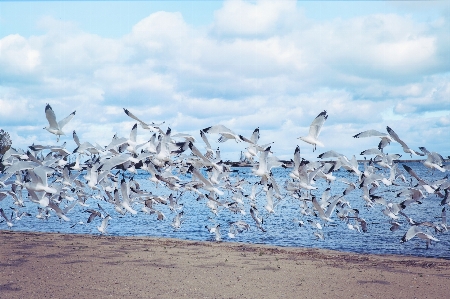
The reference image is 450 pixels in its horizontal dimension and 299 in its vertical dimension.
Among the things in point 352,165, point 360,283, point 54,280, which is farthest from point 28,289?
point 352,165

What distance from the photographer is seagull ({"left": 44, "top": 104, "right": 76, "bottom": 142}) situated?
1117 cm

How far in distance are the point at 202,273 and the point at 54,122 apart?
5251 millimetres

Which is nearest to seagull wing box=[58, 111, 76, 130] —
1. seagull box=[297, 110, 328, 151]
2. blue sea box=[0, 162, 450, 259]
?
blue sea box=[0, 162, 450, 259]

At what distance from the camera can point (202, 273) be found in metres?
10.9

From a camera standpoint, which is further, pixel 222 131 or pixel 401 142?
pixel 401 142

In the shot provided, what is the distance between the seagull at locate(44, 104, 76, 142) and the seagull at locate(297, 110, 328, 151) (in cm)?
604

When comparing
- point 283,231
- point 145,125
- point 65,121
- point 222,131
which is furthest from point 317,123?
point 283,231

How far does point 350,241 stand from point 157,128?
437 inches

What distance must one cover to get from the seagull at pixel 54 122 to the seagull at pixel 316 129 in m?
6.04

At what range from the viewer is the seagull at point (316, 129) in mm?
10992

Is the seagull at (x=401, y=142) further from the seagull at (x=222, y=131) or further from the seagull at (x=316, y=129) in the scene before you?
the seagull at (x=222, y=131)

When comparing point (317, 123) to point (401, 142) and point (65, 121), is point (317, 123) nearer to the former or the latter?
point (401, 142)

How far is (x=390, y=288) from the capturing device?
9.99 meters

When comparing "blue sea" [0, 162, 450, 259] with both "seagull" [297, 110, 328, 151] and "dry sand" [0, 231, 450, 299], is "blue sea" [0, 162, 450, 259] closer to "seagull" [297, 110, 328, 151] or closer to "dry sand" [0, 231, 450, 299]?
"dry sand" [0, 231, 450, 299]
